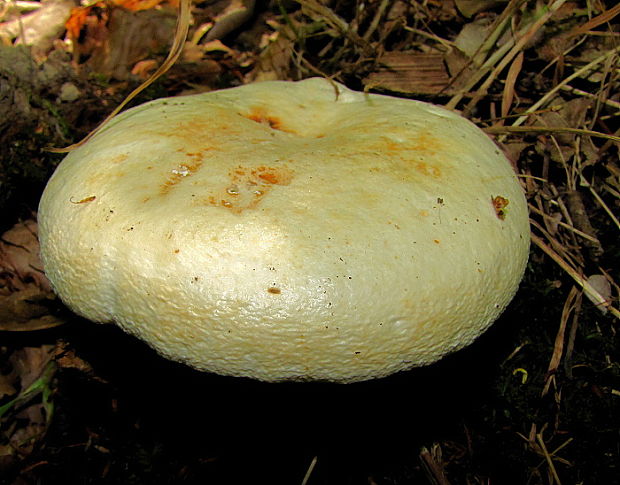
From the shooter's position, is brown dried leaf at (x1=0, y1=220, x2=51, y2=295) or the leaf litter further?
brown dried leaf at (x1=0, y1=220, x2=51, y2=295)

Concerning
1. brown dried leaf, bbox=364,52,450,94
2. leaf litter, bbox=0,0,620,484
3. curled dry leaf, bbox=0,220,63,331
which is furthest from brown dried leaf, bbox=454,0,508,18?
curled dry leaf, bbox=0,220,63,331

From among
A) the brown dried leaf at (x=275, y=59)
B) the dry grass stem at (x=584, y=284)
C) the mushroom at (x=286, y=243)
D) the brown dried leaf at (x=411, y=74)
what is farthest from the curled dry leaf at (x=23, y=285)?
the dry grass stem at (x=584, y=284)

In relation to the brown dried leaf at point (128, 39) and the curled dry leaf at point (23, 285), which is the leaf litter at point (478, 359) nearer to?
the curled dry leaf at point (23, 285)

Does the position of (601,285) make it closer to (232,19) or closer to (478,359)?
(478,359)

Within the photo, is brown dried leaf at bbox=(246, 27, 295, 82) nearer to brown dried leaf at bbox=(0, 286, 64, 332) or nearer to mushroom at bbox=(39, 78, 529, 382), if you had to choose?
mushroom at bbox=(39, 78, 529, 382)

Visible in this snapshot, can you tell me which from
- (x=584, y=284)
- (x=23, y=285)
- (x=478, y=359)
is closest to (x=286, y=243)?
(x=478, y=359)

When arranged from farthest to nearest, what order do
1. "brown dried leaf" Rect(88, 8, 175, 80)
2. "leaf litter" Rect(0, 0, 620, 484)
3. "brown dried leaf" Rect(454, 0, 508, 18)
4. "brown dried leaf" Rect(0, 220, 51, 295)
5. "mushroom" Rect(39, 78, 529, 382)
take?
1. "brown dried leaf" Rect(88, 8, 175, 80)
2. "brown dried leaf" Rect(454, 0, 508, 18)
3. "brown dried leaf" Rect(0, 220, 51, 295)
4. "leaf litter" Rect(0, 0, 620, 484)
5. "mushroom" Rect(39, 78, 529, 382)

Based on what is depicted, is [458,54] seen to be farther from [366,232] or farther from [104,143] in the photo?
[104,143]

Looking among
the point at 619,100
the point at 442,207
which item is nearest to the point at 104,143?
the point at 442,207
